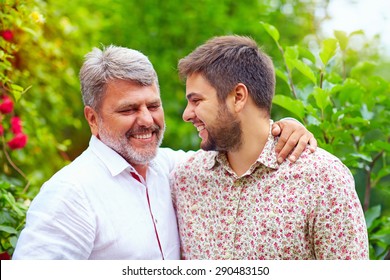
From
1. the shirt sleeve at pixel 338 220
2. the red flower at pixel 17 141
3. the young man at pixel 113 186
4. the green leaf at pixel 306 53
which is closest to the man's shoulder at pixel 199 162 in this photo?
the young man at pixel 113 186

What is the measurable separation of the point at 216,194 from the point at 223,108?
1.16 feet

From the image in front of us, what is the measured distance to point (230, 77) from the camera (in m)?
2.55

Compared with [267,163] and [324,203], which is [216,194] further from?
[324,203]

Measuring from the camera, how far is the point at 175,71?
442 cm

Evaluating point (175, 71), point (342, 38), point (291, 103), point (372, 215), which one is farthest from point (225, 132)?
point (175, 71)

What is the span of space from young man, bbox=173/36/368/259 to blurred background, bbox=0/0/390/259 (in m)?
0.33

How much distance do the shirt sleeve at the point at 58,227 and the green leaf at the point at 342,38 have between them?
1463 mm

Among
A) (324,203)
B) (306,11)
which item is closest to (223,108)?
(324,203)

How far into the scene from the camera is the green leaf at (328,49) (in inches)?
115

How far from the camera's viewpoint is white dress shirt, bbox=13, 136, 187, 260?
2354mm

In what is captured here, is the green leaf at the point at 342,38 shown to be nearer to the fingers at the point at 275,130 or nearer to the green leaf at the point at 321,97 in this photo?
the green leaf at the point at 321,97

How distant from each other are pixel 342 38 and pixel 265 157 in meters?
Answer: 0.91

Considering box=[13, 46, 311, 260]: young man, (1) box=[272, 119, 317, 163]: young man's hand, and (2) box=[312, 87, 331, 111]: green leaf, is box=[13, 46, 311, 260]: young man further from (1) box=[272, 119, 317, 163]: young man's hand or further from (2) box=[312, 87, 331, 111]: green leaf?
(2) box=[312, 87, 331, 111]: green leaf

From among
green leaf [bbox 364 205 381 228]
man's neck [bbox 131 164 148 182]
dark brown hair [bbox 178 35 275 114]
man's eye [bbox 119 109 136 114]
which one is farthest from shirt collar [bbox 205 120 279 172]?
green leaf [bbox 364 205 381 228]
